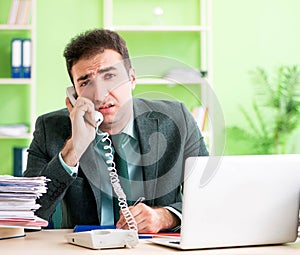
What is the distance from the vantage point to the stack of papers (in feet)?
6.29

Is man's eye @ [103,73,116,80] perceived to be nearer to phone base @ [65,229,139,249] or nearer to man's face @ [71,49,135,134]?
man's face @ [71,49,135,134]

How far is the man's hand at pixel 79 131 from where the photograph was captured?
2268 mm

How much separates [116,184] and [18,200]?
0.42 meters

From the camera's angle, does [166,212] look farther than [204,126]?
No

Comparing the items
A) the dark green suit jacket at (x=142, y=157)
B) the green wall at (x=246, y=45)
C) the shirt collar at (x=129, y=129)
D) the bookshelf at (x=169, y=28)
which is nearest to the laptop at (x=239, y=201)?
the dark green suit jacket at (x=142, y=157)

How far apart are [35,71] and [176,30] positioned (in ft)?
3.44

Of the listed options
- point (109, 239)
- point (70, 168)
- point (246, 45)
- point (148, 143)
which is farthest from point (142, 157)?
point (246, 45)

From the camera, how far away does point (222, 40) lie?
5.23 metres

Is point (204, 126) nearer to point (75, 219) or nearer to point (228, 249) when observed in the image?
point (75, 219)

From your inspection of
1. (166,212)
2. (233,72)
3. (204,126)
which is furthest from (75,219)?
(233,72)

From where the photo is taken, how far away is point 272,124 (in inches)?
205

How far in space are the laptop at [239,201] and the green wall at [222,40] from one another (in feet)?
10.8

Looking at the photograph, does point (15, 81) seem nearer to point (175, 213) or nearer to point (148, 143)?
point (148, 143)

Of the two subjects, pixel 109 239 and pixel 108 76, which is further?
pixel 108 76
